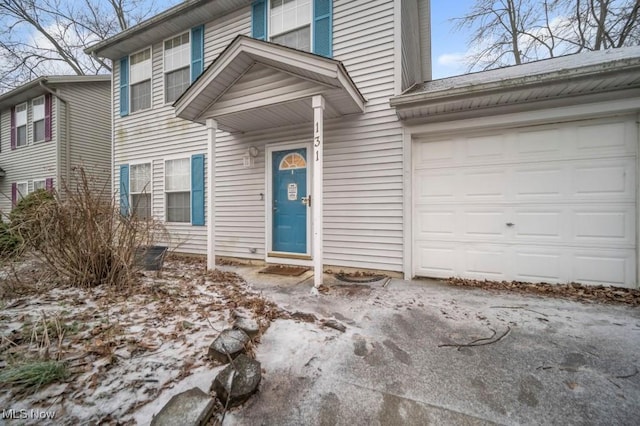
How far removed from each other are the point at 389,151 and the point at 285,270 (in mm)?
2673

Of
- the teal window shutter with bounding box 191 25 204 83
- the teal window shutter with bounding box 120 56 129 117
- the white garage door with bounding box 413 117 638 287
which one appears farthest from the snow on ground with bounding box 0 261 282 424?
the teal window shutter with bounding box 120 56 129 117

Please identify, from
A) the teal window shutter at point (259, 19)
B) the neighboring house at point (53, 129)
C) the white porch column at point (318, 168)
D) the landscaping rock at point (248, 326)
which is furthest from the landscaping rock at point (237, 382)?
the neighboring house at point (53, 129)

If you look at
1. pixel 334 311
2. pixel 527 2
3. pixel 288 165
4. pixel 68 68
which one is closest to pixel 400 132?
pixel 288 165

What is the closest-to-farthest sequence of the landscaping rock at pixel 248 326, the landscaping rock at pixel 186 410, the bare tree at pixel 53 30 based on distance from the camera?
the landscaping rock at pixel 186 410, the landscaping rock at pixel 248 326, the bare tree at pixel 53 30

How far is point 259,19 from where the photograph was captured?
5.21m

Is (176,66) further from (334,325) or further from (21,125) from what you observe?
(21,125)

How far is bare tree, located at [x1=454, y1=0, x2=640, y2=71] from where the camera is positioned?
25.2 feet

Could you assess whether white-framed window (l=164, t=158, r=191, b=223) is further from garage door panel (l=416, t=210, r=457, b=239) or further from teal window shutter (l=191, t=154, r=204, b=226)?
garage door panel (l=416, t=210, r=457, b=239)

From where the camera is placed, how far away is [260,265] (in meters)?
5.12

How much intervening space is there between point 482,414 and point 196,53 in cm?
749

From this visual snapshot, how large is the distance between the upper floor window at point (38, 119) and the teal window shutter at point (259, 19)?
923 centimetres

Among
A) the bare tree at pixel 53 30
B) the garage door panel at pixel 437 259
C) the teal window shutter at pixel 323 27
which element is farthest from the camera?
the bare tree at pixel 53 30

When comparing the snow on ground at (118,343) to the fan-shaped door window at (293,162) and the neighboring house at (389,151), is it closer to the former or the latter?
the neighboring house at (389,151)

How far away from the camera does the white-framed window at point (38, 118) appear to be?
30.2 feet
